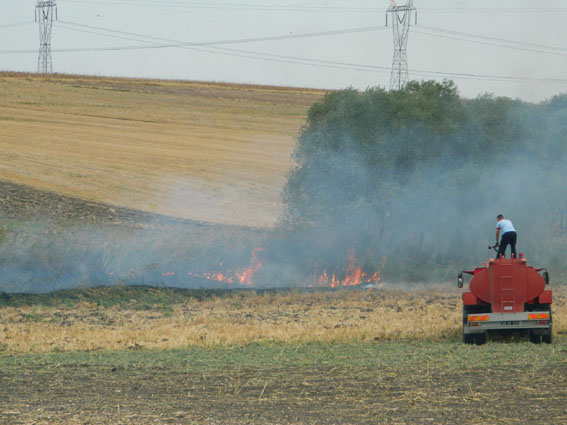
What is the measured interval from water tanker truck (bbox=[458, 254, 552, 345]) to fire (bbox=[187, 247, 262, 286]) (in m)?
14.7

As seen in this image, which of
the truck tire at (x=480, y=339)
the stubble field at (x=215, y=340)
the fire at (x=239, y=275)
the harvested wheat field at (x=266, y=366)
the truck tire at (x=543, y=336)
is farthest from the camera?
the fire at (x=239, y=275)

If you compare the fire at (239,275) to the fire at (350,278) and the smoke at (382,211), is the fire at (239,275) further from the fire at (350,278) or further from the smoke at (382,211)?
the fire at (350,278)

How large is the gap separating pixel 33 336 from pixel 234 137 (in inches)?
1592

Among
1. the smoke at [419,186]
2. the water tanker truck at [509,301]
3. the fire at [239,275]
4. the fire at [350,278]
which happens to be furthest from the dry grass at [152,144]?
the water tanker truck at [509,301]

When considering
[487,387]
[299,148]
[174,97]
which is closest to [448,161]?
[299,148]

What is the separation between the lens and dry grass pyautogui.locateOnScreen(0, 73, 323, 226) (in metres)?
40.8

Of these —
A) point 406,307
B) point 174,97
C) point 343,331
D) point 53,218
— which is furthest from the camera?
point 174,97

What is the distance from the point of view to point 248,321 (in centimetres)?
2100

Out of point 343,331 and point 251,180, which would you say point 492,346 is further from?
point 251,180

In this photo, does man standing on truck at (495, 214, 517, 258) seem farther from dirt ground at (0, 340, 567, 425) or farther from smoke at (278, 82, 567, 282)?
smoke at (278, 82, 567, 282)

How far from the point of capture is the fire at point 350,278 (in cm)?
3134

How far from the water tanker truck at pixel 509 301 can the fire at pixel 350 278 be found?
46.5 ft

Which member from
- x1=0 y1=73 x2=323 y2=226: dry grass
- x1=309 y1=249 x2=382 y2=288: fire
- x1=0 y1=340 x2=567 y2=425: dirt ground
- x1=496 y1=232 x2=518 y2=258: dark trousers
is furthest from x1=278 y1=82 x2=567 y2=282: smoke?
x1=0 y1=340 x2=567 y2=425: dirt ground

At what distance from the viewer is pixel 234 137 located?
191 ft
